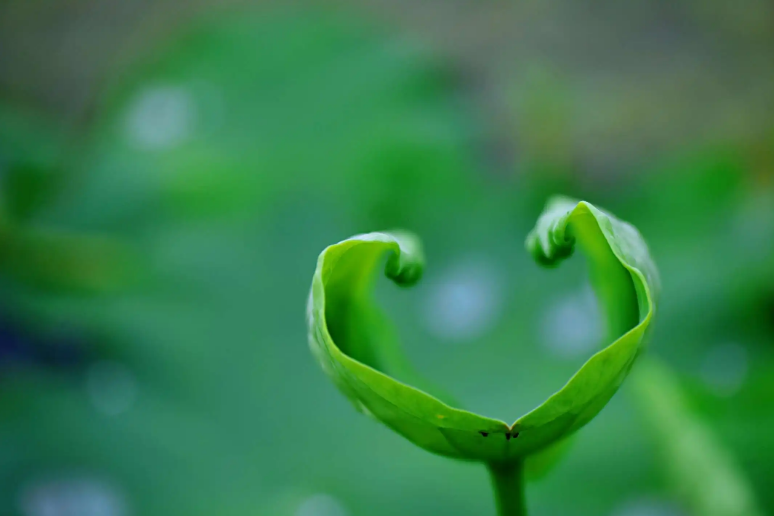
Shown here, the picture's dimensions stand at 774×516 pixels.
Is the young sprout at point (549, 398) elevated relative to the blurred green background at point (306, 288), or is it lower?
elevated

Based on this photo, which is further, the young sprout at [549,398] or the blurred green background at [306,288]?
the blurred green background at [306,288]

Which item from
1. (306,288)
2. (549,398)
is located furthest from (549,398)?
(306,288)

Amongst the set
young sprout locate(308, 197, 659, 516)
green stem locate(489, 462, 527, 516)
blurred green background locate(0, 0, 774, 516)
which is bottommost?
blurred green background locate(0, 0, 774, 516)

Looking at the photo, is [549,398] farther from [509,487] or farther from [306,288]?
[306,288]

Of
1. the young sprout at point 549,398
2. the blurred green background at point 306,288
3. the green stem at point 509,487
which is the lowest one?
the blurred green background at point 306,288

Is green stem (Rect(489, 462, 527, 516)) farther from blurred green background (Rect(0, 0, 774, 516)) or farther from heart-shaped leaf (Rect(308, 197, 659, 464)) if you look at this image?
blurred green background (Rect(0, 0, 774, 516))

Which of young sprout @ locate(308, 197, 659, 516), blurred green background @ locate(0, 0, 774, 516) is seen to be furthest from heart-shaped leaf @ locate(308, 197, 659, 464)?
blurred green background @ locate(0, 0, 774, 516)

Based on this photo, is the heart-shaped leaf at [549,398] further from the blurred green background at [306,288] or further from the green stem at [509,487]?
the blurred green background at [306,288]

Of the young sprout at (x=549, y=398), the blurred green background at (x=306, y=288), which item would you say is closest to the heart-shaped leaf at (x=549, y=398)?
the young sprout at (x=549, y=398)

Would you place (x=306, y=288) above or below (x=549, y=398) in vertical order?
below
